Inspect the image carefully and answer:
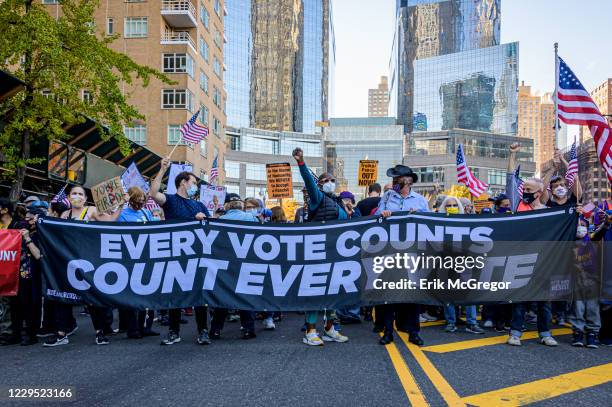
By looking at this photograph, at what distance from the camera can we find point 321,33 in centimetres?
18525

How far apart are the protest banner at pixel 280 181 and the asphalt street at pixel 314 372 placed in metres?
10.4

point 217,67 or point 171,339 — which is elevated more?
point 217,67

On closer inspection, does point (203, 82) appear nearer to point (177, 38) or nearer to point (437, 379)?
point (177, 38)

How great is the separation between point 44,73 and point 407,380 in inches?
606

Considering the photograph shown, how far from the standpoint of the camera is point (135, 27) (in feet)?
154

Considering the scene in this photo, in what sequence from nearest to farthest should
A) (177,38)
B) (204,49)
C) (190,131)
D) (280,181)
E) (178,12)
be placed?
(280,181) → (190,131) → (178,12) → (177,38) → (204,49)

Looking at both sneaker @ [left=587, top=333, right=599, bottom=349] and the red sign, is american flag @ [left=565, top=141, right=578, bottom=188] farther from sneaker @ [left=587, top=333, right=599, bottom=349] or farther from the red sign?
the red sign

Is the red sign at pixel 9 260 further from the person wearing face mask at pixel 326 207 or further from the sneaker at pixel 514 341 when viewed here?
the sneaker at pixel 514 341

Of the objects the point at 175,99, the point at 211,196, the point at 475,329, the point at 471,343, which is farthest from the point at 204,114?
the point at 471,343

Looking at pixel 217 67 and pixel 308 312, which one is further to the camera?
pixel 217 67

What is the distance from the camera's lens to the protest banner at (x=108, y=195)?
453 inches

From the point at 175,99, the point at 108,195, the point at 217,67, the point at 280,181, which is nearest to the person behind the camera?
the point at 108,195

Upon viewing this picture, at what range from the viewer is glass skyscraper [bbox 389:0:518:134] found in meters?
161

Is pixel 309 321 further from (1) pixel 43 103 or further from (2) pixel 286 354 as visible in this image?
(1) pixel 43 103
